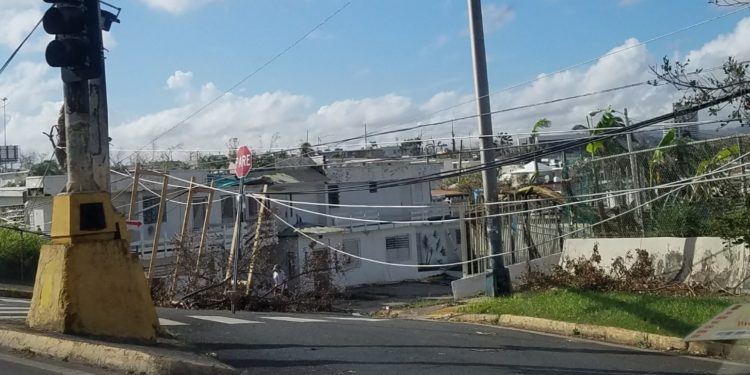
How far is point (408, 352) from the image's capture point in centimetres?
925

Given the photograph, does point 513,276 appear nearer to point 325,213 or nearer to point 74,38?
point 74,38

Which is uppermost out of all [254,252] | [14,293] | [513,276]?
[254,252]

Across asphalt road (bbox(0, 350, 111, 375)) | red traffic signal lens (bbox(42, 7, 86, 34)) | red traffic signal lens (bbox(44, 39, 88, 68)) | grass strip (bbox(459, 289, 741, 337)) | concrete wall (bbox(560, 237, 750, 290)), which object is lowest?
grass strip (bbox(459, 289, 741, 337))

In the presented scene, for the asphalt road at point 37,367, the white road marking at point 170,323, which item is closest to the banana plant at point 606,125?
the white road marking at point 170,323

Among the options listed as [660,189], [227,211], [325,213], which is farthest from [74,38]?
[325,213]

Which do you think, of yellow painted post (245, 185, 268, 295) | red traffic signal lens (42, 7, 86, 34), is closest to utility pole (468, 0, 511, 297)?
yellow painted post (245, 185, 268, 295)

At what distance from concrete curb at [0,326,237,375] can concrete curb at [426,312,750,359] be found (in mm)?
6332

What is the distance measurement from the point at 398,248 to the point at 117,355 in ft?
113

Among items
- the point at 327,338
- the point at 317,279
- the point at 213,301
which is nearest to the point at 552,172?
the point at 317,279

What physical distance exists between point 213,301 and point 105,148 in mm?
9949

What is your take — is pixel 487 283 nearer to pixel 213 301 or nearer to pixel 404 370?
pixel 213 301

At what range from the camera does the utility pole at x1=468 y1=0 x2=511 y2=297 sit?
1606cm

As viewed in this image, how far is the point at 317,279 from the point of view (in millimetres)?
20469

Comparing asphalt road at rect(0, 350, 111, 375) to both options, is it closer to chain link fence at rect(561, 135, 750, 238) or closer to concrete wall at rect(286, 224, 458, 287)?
chain link fence at rect(561, 135, 750, 238)
